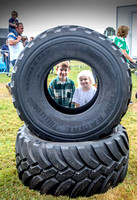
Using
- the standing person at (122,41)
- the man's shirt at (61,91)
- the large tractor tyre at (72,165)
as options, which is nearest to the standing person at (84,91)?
the man's shirt at (61,91)

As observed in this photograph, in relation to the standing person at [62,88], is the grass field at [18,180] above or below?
below

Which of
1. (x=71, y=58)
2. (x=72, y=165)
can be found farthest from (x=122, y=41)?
(x=72, y=165)

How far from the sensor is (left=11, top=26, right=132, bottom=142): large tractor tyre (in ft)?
6.01

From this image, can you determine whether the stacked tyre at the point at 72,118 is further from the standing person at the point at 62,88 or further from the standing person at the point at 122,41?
the standing person at the point at 122,41

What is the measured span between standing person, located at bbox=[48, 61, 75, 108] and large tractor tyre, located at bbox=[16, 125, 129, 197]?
0.97m

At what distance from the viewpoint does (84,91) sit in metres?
2.92

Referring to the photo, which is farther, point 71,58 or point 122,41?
point 122,41

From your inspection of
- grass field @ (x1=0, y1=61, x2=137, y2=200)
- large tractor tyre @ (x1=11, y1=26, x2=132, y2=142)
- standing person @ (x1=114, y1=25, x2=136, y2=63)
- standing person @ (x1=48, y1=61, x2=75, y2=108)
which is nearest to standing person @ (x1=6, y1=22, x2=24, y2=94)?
standing person @ (x1=114, y1=25, x2=136, y2=63)

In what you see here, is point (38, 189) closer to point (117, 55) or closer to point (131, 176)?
point (131, 176)

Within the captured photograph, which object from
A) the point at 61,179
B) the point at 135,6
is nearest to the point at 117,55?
the point at 61,179

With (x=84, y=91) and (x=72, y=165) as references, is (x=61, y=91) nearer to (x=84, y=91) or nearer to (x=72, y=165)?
(x=84, y=91)

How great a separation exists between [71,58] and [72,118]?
0.50 metres

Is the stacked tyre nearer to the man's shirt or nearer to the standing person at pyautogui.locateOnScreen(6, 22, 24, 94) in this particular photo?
the man's shirt

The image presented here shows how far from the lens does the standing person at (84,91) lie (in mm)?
2871
